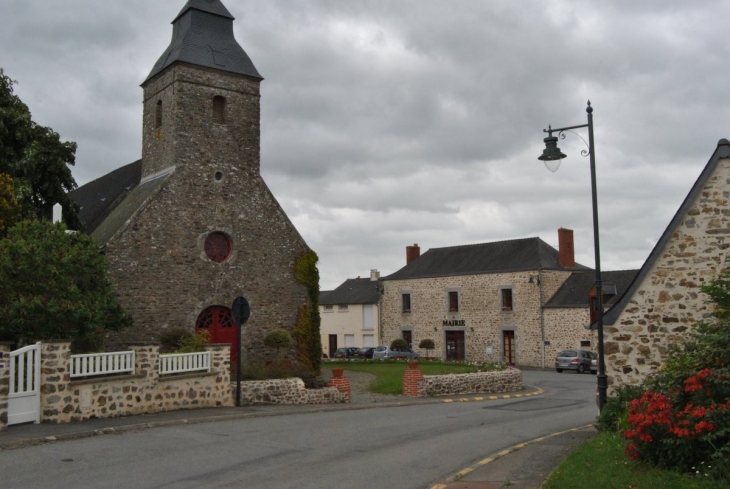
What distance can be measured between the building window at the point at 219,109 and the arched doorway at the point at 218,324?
22.2 feet

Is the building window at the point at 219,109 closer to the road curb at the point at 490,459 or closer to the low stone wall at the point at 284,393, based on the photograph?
the low stone wall at the point at 284,393

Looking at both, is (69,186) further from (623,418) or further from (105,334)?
(623,418)

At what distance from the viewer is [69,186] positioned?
23.9 m

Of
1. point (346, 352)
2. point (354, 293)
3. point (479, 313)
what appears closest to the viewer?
point (479, 313)

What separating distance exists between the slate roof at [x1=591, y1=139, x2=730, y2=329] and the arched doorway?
14.1 m

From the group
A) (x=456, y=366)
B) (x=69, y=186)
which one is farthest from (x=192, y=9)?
(x=456, y=366)

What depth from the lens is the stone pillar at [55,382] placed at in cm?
1238

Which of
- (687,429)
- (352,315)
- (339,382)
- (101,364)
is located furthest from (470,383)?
(352,315)

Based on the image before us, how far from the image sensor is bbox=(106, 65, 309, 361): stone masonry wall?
21.9 metres

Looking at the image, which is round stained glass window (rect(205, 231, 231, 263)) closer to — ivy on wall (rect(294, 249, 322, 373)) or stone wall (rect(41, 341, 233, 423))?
ivy on wall (rect(294, 249, 322, 373))

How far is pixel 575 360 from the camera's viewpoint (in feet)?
118

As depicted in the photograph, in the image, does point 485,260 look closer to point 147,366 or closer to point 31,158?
point 31,158

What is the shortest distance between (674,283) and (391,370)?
17.5m

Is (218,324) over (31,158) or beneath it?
beneath
